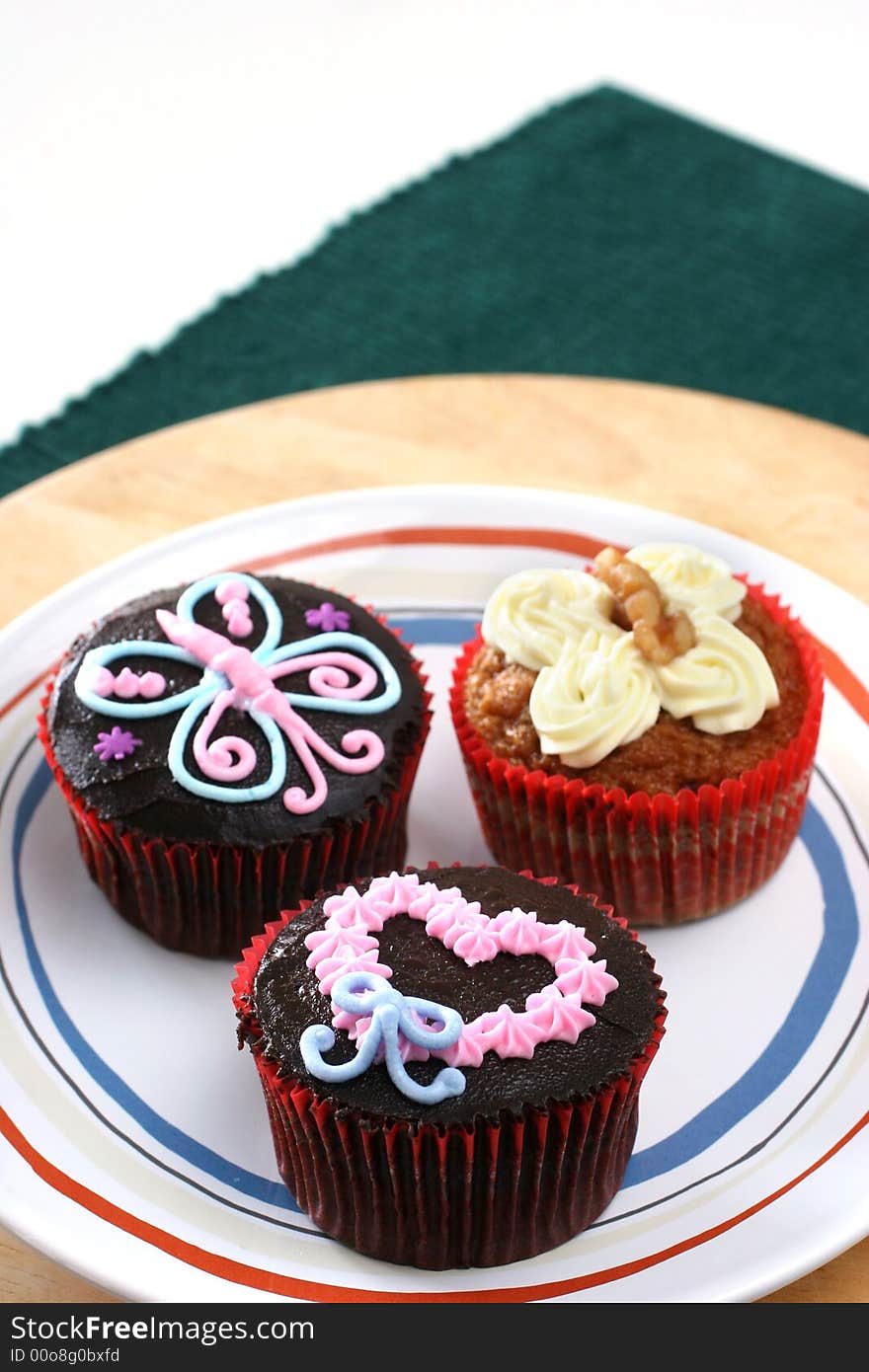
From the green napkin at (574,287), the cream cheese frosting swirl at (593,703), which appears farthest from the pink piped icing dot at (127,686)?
the green napkin at (574,287)

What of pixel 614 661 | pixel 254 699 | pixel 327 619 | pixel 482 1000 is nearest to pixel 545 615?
pixel 614 661

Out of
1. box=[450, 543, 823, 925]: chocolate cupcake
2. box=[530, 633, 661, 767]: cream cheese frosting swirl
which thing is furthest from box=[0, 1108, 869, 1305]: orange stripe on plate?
box=[530, 633, 661, 767]: cream cheese frosting swirl

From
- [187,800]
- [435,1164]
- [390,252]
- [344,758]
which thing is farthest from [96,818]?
[390,252]

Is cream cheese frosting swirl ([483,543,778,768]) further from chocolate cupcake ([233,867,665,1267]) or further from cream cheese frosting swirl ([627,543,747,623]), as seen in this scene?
chocolate cupcake ([233,867,665,1267])

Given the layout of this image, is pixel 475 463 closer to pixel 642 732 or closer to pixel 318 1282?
pixel 642 732

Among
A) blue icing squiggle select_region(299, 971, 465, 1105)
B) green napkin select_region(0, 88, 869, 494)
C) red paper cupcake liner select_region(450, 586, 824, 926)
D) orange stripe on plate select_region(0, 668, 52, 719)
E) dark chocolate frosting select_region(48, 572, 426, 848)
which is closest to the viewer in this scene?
blue icing squiggle select_region(299, 971, 465, 1105)

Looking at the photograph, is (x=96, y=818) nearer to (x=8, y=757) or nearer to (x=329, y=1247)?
Answer: (x=8, y=757)
